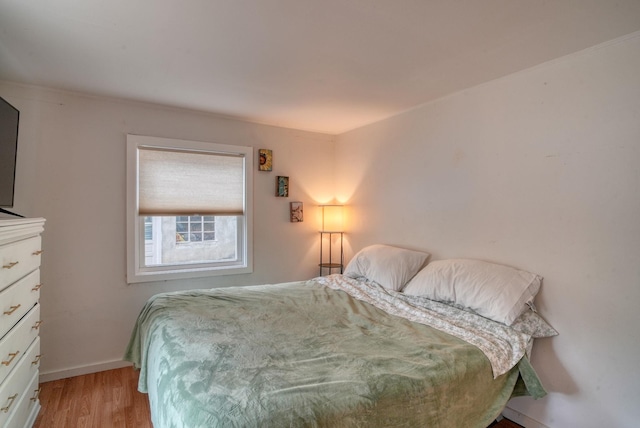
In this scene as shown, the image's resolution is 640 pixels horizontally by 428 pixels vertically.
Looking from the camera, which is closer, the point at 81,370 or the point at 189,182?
the point at 81,370

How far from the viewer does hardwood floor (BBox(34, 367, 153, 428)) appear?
2088 millimetres

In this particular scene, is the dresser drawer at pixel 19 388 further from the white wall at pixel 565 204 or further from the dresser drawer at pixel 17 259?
the white wall at pixel 565 204

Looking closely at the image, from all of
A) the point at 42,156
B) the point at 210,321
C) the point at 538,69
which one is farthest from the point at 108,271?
the point at 538,69


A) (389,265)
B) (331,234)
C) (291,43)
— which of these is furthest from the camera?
(331,234)

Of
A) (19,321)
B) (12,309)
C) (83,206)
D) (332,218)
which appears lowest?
(19,321)

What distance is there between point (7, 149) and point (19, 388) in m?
1.33

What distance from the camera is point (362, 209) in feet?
11.9

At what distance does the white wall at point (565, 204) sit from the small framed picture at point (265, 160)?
175 centimetres

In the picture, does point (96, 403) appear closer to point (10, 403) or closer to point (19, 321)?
point (10, 403)

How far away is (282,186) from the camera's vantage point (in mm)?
3648

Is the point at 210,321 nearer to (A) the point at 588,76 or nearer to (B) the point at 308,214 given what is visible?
(B) the point at 308,214

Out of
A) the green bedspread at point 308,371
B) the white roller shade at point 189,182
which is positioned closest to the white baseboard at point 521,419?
the green bedspread at point 308,371

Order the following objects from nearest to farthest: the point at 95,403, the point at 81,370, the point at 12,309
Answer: the point at 12,309
the point at 95,403
the point at 81,370

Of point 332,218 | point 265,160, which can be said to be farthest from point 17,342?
point 332,218
